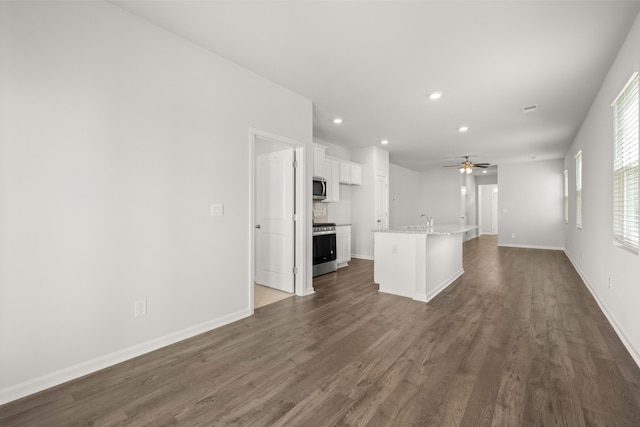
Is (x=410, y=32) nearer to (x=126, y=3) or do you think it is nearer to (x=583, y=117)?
(x=126, y=3)

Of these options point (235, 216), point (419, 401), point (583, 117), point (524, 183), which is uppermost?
point (583, 117)

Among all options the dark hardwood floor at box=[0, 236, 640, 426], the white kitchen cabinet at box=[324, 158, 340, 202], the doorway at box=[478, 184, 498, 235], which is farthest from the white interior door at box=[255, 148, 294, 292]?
the doorway at box=[478, 184, 498, 235]

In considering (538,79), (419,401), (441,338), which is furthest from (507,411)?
(538,79)

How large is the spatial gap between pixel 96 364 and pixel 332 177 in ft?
15.4

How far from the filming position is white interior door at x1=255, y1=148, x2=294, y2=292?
13.1 ft

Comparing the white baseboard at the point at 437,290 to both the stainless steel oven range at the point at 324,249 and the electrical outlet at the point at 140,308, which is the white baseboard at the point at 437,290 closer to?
the stainless steel oven range at the point at 324,249

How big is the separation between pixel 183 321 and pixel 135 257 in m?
0.76

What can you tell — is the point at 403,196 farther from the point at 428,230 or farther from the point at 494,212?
the point at 494,212

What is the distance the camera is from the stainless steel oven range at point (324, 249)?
5.12 metres

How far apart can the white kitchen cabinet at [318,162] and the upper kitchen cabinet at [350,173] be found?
37.1 inches

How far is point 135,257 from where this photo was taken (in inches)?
91.0

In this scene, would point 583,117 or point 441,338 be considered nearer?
point 441,338

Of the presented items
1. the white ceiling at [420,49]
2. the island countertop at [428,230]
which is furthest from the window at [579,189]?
the island countertop at [428,230]

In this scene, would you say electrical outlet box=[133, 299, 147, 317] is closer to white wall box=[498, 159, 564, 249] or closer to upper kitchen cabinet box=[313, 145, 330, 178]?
upper kitchen cabinet box=[313, 145, 330, 178]
